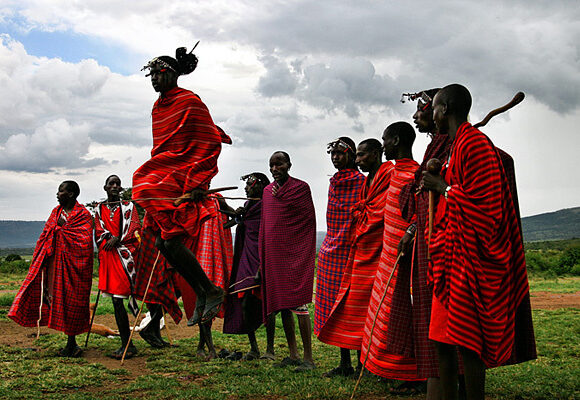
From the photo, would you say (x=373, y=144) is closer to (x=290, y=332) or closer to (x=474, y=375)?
(x=290, y=332)

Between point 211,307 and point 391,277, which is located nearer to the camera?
point 391,277

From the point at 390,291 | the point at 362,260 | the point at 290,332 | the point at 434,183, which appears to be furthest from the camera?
the point at 290,332

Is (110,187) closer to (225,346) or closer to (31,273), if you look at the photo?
(31,273)

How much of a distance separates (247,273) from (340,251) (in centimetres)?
173

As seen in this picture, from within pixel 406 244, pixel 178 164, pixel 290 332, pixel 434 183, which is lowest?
pixel 290 332

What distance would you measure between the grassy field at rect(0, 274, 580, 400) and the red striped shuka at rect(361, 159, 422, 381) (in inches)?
21.8

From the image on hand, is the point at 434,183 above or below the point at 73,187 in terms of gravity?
below

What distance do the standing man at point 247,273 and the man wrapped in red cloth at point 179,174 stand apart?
6.83ft

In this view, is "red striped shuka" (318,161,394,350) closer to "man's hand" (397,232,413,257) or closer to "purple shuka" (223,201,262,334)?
"man's hand" (397,232,413,257)

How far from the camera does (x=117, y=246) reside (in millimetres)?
8484

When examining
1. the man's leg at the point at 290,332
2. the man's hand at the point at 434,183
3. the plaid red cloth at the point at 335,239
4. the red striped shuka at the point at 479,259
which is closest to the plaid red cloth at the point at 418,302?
the man's hand at the point at 434,183

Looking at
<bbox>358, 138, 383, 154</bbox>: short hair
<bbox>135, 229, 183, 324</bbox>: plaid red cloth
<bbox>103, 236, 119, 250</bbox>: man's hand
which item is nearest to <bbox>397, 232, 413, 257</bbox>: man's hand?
<bbox>358, 138, 383, 154</bbox>: short hair

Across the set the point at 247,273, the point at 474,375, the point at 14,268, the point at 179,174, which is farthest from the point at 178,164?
the point at 14,268

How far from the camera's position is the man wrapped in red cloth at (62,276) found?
8281 millimetres
